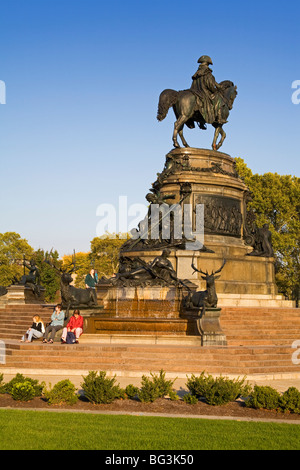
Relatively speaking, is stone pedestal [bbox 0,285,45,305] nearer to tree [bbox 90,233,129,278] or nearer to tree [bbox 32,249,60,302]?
tree [bbox 32,249,60,302]

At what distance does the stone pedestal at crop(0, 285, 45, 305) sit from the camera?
97.8 feet

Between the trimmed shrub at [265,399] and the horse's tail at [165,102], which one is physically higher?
the horse's tail at [165,102]

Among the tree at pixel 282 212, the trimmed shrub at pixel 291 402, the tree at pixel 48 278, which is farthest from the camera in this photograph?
the tree at pixel 48 278

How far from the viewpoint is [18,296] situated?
30.4 m

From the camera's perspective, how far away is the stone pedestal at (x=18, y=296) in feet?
97.8

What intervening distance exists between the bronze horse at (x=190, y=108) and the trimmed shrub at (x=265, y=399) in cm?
2127

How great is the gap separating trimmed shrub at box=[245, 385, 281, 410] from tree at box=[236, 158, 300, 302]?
143 ft

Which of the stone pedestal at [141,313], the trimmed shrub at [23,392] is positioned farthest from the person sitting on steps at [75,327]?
the trimmed shrub at [23,392]

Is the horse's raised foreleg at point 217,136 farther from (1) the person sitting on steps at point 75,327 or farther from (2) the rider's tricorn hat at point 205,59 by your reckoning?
(1) the person sitting on steps at point 75,327

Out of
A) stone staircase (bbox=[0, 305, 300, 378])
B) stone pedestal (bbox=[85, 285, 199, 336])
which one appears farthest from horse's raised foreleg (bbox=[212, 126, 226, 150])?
stone staircase (bbox=[0, 305, 300, 378])

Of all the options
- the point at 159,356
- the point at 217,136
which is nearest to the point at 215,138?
the point at 217,136

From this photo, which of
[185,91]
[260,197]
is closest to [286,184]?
[260,197]
